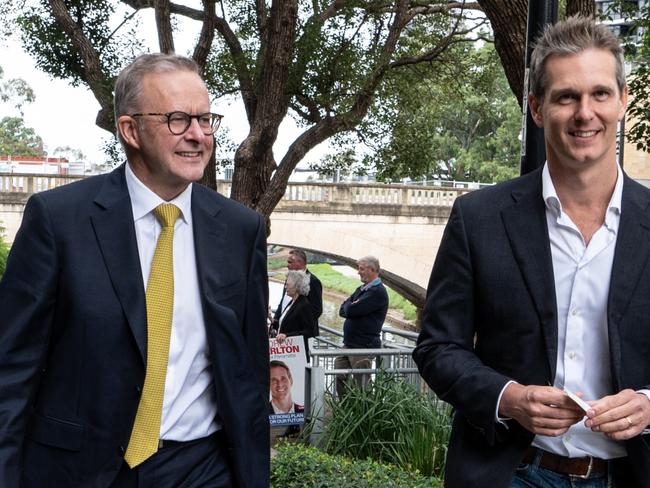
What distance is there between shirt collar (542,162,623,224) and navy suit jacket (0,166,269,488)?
1.05 metres

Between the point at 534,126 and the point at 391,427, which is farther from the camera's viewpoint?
the point at 391,427

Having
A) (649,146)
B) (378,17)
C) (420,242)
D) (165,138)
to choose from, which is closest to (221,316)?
(165,138)

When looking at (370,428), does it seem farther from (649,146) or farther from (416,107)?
(416,107)

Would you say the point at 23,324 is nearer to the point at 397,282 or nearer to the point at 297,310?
the point at 297,310

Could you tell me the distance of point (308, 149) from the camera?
1612 cm

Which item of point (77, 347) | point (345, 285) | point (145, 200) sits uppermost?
point (145, 200)

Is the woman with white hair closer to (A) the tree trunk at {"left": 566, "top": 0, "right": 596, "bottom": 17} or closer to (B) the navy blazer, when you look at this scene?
(B) the navy blazer

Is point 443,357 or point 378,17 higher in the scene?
point 378,17

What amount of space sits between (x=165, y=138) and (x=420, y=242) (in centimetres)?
3453

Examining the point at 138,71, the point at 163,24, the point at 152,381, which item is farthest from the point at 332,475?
the point at 163,24

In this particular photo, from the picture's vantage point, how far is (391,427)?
26.5 ft

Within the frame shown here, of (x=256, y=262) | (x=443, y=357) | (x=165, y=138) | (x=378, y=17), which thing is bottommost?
(x=443, y=357)

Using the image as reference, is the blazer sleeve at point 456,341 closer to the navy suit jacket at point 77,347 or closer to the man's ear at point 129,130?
the navy suit jacket at point 77,347

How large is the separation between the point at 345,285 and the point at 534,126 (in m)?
60.4
